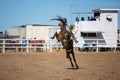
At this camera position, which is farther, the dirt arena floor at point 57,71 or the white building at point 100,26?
the white building at point 100,26

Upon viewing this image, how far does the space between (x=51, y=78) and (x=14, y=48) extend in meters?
19.9

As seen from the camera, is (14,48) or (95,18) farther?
(95,18)

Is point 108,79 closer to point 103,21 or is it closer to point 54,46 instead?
point 54,46

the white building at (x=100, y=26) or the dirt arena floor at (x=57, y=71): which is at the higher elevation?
the white building at (x=100, y=26)

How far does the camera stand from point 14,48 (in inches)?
1147

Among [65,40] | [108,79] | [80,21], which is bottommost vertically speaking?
[108,79]

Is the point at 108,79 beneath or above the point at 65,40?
beneath

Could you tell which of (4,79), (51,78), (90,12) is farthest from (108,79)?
(90,12)

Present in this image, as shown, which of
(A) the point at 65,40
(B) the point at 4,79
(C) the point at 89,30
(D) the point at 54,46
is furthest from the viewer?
(C) the point at 89,30

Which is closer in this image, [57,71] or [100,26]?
[57,71]

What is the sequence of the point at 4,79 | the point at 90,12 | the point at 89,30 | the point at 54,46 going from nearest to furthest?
the point at 4,79
the point at 54,46
the point at 89,30
the point at 90,12

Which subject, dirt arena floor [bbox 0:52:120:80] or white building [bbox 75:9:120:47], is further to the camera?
white building [bbox 75:9:120:47]

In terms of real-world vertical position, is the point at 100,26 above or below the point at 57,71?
above

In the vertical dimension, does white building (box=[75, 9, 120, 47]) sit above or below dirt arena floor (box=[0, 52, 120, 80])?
above
